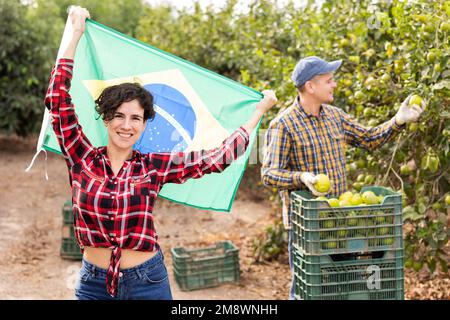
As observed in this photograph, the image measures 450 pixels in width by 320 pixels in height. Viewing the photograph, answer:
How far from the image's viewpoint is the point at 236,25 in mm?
8250

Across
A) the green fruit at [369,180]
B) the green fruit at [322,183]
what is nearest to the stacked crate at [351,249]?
the green fruit at [322,183]

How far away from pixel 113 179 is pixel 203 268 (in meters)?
3.18

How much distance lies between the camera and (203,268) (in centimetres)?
562

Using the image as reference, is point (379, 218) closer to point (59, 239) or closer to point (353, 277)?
point (353, 277)

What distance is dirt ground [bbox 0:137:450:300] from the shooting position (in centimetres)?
547

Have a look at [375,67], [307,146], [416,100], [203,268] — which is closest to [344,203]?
[307,146]

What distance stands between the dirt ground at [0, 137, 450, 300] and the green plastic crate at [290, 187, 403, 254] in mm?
2093

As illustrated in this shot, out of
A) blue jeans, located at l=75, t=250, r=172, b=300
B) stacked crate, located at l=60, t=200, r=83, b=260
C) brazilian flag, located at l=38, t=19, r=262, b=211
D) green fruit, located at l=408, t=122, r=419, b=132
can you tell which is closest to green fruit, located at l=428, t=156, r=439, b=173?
green fruit, located at l=408, t=122, r=419, b=132

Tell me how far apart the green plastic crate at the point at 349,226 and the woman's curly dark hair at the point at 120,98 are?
3.26 ft

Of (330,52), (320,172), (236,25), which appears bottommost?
(320,172)

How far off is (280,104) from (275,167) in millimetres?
2058
